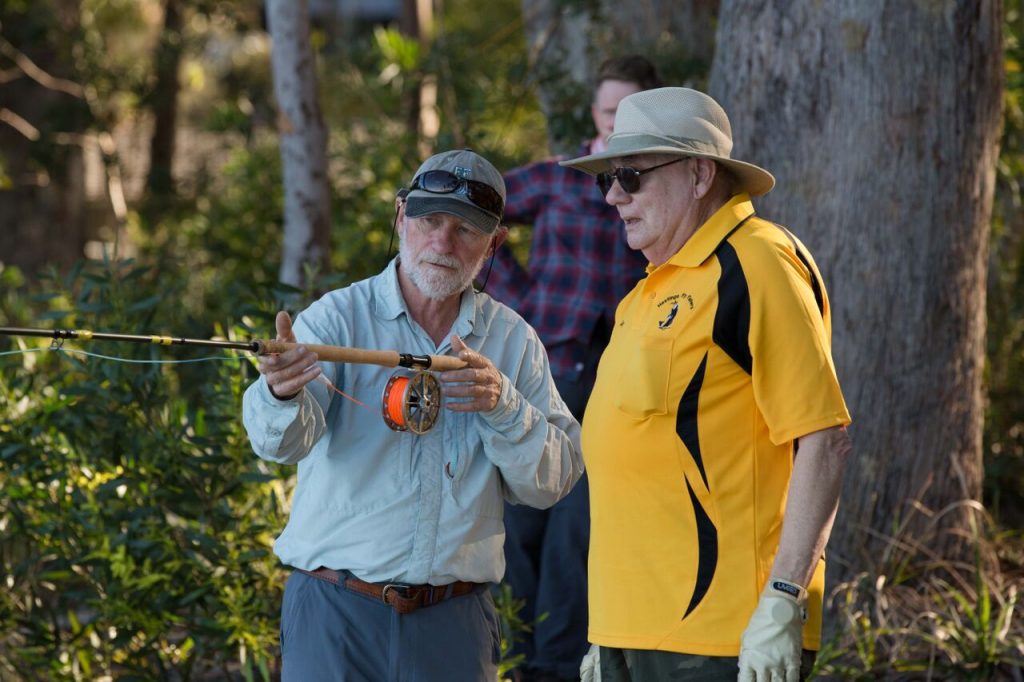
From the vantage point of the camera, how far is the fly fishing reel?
10.2 ft

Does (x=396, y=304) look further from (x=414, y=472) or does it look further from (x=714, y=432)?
(x=714, y=432)

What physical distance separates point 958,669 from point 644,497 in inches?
93.1

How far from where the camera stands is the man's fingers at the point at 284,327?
113 inches

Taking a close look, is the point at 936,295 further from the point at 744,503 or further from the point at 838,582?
the point at 744,503

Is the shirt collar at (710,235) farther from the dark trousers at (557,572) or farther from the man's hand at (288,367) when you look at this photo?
the dark trousers at (557,572)

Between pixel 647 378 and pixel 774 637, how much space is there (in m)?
0.64

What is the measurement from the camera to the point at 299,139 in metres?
6.83

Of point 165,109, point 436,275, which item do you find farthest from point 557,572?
point 165,109

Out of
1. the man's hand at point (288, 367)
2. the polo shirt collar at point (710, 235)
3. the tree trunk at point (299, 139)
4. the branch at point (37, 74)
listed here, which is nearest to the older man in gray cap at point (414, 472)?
the man's hand at point (288, 367)

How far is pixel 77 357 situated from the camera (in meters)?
4.96

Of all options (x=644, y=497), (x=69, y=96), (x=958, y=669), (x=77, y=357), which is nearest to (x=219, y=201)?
(x=69, y=96)

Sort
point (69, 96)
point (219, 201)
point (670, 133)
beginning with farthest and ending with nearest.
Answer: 1. point (69, 96)
2. point (219, 201)
3. point (670, 133)

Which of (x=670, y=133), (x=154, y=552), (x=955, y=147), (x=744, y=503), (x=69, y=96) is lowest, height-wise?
(x=154, y=552)

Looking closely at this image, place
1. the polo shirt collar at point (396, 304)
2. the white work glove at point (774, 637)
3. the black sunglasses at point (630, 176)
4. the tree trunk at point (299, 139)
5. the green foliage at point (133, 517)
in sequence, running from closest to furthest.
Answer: the white work glove at point (774, 637) → the black sunglasses at point (630, 176) → the polo shirt collar at point (396, 304) → the green foliage at point (133, 517) → the tree trunk at point (299, 139)
